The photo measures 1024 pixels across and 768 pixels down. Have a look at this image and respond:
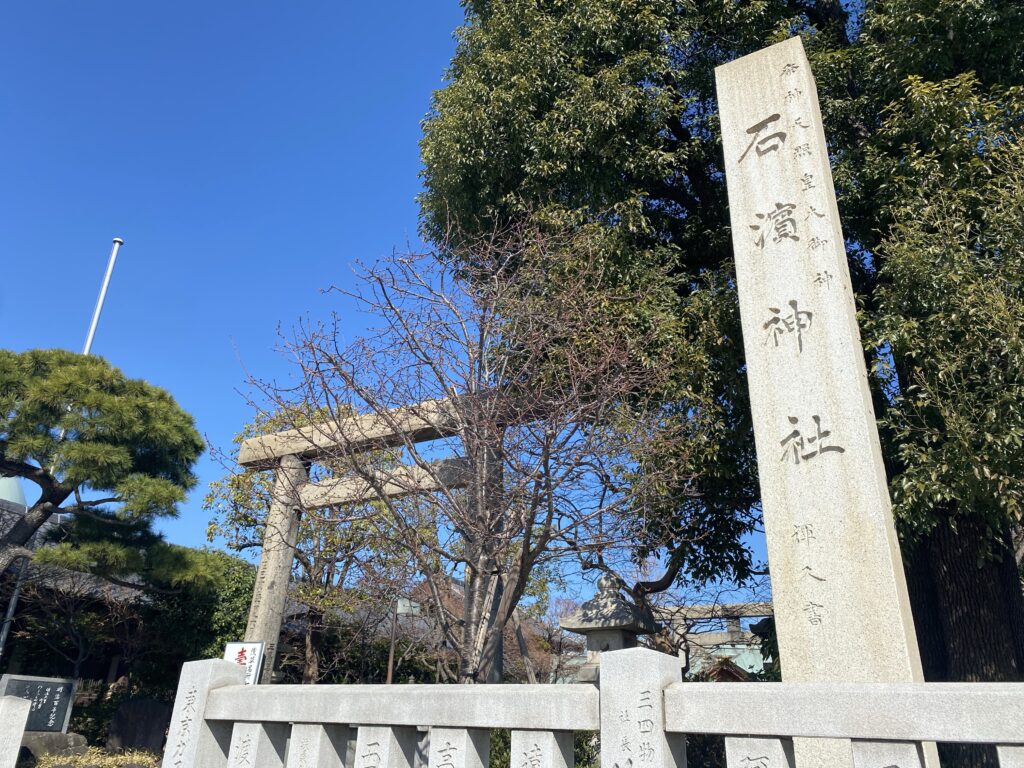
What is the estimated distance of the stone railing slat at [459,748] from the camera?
2.86 m

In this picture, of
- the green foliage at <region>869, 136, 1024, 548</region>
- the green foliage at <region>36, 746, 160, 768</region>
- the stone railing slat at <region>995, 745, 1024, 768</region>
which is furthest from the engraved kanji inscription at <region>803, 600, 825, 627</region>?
the green foliage at <region>36, 746, 160, 768</region>

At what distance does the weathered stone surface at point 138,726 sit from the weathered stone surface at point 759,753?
10913 mm

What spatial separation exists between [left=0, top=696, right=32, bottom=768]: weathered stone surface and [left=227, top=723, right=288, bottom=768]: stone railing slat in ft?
14.8

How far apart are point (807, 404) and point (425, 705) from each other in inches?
136

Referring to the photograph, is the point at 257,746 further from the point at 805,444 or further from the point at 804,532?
the point at 805,444

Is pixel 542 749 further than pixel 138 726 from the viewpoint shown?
No

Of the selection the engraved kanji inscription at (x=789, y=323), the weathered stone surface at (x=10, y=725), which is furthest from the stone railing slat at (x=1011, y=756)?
the weathered stone surface at (x=10, y=725)

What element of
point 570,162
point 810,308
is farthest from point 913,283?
point 570,162

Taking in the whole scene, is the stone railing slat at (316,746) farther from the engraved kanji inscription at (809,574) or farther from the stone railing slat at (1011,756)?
the engraved kanji inscription at (809,574)

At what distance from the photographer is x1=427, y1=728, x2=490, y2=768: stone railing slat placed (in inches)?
113

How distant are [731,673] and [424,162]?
7.27 meters

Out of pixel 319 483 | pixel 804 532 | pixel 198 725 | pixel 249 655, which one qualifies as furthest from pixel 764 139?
pixel 249 655

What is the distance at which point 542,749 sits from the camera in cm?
270

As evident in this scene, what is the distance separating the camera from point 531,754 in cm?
271
